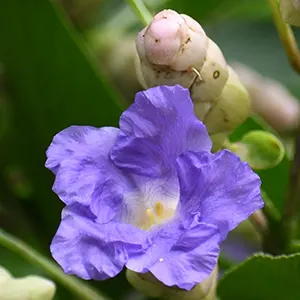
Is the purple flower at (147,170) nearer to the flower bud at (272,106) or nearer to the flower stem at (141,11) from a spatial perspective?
the flower stem at (141,11)

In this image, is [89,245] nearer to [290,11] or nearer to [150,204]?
[150,204]

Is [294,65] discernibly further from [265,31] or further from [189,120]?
[265,31]

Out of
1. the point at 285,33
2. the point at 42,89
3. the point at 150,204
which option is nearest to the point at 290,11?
the point at 285,33

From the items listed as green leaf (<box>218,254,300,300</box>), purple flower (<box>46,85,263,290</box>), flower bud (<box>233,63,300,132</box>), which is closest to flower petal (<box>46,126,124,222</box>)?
purple flower (<box>46,85,263,290</box>)

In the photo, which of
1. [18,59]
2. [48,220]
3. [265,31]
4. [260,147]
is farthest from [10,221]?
[265,31]

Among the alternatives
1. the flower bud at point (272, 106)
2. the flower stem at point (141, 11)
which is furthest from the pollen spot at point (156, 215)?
the flower bud at point (272, 106)
